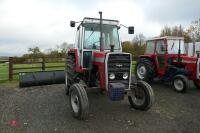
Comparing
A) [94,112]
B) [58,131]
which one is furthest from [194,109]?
[58,131]

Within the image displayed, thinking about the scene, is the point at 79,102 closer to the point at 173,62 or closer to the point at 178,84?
the point at 178,84

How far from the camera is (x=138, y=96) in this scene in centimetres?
582

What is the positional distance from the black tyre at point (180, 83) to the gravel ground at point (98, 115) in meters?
0.33

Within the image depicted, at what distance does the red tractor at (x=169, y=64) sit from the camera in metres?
8.23

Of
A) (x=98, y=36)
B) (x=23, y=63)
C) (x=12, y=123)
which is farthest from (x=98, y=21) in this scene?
(x=23, y=63)

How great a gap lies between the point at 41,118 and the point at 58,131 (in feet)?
2.95

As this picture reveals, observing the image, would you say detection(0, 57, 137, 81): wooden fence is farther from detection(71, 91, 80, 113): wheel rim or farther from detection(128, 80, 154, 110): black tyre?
detection(128, 80, 154, 110): black tyre

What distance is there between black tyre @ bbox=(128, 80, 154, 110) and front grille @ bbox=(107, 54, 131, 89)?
392 mm

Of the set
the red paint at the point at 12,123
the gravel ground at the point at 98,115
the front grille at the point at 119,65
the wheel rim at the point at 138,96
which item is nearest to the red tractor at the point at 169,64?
the gravel ground at the point at 98,115

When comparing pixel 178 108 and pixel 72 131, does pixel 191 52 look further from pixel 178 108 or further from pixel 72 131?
pixel 72 131

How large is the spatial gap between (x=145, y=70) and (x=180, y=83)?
1.91m

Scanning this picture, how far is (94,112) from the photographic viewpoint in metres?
5.58

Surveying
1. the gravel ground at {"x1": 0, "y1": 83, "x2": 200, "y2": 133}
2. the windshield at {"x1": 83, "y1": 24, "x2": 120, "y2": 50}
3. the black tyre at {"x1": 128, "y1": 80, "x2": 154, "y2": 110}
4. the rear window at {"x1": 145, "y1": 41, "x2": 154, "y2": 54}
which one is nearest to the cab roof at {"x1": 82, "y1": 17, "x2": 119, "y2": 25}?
the windshield at {"x1": 83, "y1": 24, "x2": 120, "y2": 50}

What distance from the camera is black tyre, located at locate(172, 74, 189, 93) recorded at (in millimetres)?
7800
